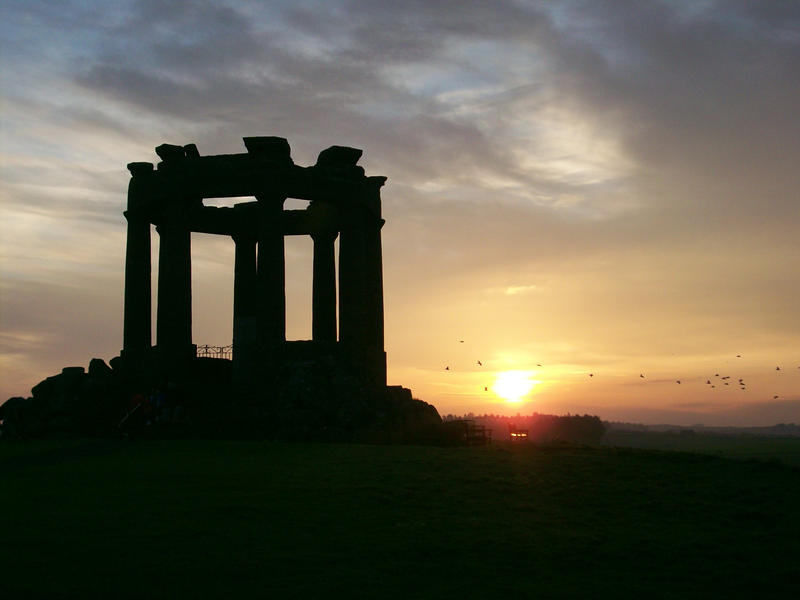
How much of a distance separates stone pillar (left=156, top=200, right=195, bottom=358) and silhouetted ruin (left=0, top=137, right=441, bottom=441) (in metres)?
0.05

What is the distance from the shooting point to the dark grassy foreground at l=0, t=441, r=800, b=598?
16625 mm

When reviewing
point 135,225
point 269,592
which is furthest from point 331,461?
point 135,225

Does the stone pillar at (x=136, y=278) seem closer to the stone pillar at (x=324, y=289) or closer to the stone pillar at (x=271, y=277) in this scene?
the stone pillar at (x=271, y=277)

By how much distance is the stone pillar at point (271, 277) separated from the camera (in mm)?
46250

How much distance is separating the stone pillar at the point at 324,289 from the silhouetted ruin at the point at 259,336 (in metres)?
2.51

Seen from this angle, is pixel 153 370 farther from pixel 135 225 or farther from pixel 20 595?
pixel 20 595

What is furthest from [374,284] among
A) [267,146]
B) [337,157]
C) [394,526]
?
[394,526]

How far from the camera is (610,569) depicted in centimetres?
1819

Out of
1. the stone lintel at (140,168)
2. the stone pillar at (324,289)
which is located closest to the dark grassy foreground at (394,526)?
the stone lintel at (140,168)

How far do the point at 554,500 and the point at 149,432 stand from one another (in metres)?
21.0

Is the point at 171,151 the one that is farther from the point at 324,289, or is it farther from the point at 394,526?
the point at 394,526

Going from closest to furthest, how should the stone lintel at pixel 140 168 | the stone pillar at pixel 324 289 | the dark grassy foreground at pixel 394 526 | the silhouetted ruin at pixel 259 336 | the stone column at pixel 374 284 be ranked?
1. the dark grassy foreground at pixel 394 526
2. the silhouetted ruin at pixel 259 336
3. the stone lintel at pixel 140 168
4. the stone column at pixel 374 284
5. the stone pillar at pixel 324 289

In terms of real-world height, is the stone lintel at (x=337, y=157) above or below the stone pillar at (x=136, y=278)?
above

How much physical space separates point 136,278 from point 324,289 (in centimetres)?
1043
